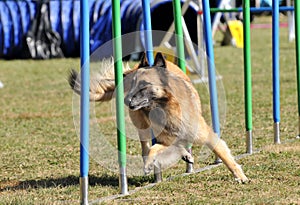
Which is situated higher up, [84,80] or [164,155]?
[84,80]

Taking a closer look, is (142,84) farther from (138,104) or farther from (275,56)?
(275,56)

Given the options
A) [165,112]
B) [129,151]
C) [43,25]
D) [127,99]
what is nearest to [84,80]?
[127,99]

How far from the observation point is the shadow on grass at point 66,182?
584 cm

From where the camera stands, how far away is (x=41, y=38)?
2106 cm

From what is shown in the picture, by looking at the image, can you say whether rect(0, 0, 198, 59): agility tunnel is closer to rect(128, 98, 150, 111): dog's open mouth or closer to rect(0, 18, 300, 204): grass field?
rect(0, 18, 300, 204): grass field

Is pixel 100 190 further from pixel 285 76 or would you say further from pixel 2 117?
pixel 285 76

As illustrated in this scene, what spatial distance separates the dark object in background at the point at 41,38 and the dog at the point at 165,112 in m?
15.2

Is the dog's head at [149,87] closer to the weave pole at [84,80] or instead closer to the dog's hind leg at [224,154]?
the weave pole at [84,80]

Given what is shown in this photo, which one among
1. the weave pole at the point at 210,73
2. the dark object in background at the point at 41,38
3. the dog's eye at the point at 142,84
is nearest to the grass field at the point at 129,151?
the weave pole at the point at 210,73

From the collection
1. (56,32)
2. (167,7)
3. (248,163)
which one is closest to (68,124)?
(248,163)

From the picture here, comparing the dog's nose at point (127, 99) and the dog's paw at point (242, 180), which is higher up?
the dog's nose at point (127, 99)

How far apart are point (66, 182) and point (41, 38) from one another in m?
15.5

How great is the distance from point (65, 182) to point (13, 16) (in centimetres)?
1572

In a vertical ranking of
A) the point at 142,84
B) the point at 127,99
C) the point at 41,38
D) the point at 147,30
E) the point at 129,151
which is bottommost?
the point at 129,151
